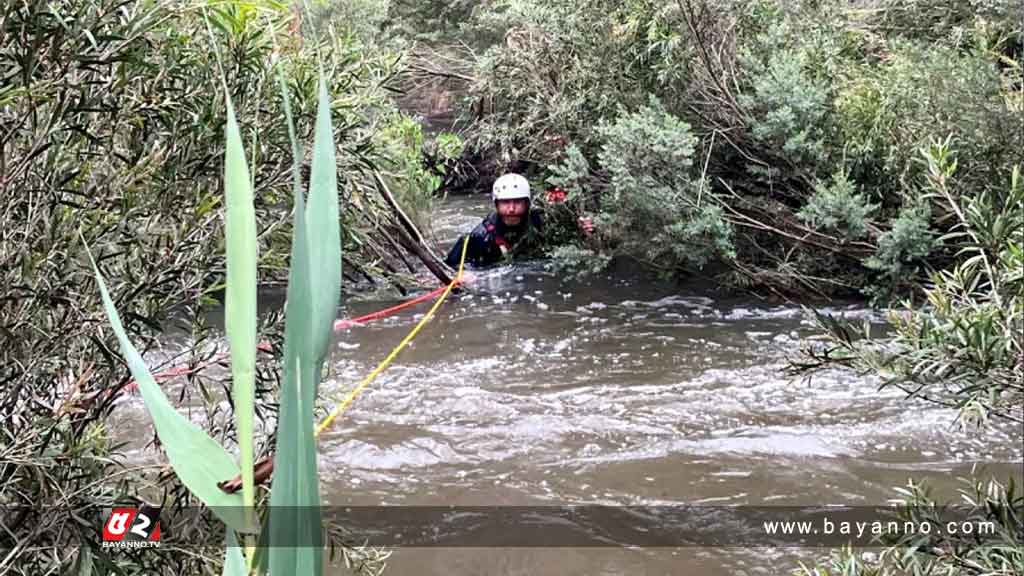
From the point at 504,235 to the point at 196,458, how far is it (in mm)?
9119

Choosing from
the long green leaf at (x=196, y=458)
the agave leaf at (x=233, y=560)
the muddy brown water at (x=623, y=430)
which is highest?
the long green leaf at (x=196, y=458)

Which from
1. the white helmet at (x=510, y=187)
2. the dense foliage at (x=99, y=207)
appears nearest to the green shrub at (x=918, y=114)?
the white helmet at (x=510, y=187)

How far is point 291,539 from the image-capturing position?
0.45 metres

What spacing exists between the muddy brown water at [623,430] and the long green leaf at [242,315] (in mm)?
3575

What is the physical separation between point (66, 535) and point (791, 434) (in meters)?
4.28

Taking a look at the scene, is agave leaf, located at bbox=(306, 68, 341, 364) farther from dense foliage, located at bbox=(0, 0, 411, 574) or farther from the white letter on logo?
the white letter on logo

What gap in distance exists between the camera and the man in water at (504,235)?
29.4 feet

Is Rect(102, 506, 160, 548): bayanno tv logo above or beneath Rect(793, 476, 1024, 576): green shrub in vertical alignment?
above

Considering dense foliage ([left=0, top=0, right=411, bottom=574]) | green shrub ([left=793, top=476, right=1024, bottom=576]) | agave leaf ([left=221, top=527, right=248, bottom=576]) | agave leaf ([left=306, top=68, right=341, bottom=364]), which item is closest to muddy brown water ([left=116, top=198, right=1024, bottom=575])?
green shrub ([left=793, top=476, right=1024, bottom=576])

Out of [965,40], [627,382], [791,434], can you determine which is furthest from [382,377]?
[965,40]

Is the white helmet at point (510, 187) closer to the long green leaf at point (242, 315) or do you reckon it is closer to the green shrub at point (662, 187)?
the green shrub at point (662, 187)

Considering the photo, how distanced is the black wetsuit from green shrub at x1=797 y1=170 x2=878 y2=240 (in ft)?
10.4

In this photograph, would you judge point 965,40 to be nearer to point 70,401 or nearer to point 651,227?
point 651,227

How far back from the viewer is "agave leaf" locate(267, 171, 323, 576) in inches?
16.8
